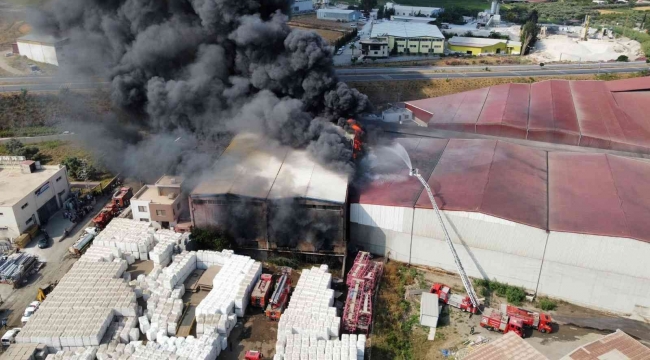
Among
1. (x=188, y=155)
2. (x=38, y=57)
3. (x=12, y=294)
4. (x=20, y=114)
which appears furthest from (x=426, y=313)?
(x=38, y=57)

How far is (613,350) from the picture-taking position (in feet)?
72.5

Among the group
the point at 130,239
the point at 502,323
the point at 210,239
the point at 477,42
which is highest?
the point at 477,42

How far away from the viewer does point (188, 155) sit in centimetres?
3506

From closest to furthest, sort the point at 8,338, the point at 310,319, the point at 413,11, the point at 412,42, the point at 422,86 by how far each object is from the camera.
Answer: the point at 8,338
the point at 310,319
the point at 422,86
the point at 412,42
the point at 413,11

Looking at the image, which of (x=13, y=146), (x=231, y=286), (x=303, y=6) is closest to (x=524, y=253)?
(x=231, y=286)

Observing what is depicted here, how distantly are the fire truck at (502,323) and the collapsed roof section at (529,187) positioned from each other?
5.23 m

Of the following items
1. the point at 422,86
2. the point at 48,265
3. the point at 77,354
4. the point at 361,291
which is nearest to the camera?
the point at 77,354

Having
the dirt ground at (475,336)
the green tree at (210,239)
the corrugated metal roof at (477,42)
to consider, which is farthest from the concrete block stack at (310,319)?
the corrugated metal roof at (477,42)

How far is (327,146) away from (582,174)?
17.3 metres

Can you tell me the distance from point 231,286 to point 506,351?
14209mm

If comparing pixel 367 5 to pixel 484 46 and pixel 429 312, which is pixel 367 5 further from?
pixel 429 312

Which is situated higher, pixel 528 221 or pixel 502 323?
pixel 528 221

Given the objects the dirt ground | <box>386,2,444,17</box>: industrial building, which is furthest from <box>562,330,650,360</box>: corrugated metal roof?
<box>386,2,444,17</box>: industrial building

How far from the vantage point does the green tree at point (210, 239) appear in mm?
30203
